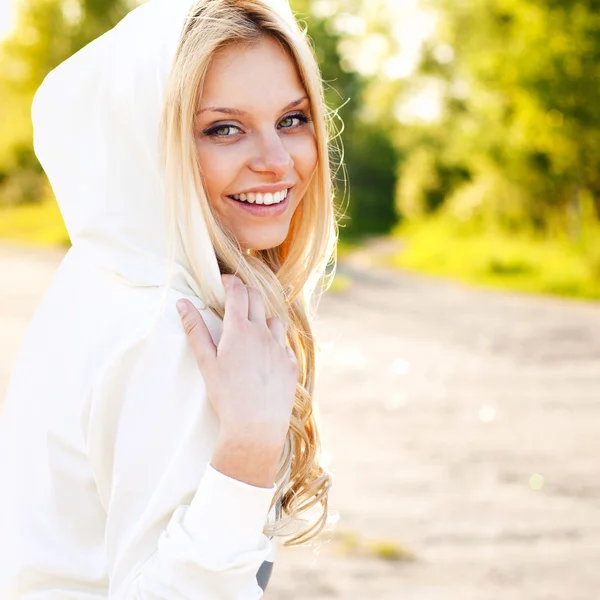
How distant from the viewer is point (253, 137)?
5.17 ft

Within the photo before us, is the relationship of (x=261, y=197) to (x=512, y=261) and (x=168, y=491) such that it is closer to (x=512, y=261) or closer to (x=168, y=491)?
(x=168, y=491)

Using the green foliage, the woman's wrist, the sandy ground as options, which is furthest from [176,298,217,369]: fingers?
the green foliage

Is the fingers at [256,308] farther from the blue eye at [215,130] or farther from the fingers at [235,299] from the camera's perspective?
the blue eye at [215,130]

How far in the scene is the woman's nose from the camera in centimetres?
157

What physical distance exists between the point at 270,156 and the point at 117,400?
49 centimetres

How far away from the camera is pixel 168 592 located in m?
1.28

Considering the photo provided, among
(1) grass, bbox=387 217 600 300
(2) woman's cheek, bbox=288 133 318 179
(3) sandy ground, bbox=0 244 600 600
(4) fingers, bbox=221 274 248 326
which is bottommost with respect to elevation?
(1) grass, bbox=387 217 600 300

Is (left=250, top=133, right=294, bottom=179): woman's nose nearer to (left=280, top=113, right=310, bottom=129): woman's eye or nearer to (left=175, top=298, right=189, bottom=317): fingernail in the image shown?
(left=280, top=113, right=310, bottom=129): woman's eye

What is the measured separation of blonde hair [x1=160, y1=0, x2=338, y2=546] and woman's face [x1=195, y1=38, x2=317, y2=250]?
22mm

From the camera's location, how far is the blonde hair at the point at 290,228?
1426 mm

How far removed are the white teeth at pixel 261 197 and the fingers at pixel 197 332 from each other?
29 cm

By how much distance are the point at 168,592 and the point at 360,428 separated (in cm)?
548

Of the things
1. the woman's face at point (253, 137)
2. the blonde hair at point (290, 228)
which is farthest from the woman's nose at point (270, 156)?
the blonde hair at point (290, 228)

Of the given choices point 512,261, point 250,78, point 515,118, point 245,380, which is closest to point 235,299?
point 245,380
